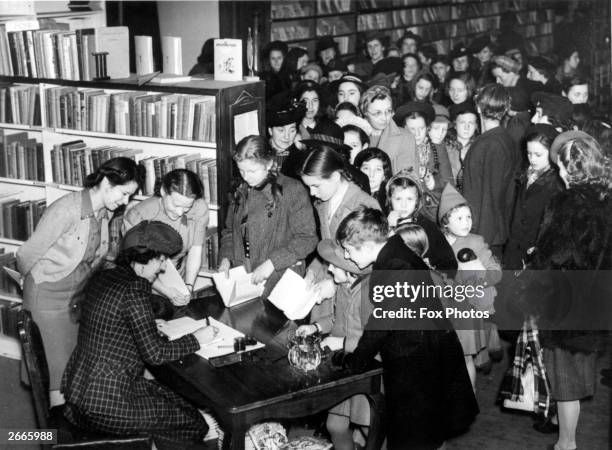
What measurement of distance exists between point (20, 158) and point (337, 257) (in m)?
2.98

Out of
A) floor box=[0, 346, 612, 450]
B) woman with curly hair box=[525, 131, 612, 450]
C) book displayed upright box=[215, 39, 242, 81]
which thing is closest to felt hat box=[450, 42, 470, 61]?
book displayed upright box=[215, 39, 242, 81]

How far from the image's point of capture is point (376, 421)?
329 centimetres

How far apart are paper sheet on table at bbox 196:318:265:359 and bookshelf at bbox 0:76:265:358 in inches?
54.2

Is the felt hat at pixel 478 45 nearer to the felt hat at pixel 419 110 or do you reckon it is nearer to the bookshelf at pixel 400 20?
the bookshelf at pixel 400 20

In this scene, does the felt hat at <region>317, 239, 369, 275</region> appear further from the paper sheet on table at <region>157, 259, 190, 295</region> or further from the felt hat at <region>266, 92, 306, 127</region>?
the felt hat at <region>266, 92, 306, 127</region>

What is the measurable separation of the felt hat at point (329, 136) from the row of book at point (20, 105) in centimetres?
192

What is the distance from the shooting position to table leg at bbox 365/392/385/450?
3.24 m

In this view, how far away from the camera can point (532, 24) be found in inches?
530

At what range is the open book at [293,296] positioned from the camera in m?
3.66

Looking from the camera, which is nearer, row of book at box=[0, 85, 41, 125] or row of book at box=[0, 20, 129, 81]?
row of book at box=[0, 20, 129, 81]

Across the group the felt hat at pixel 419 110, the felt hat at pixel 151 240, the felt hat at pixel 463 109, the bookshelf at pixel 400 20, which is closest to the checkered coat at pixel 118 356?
the felt hat at pixel 151 240

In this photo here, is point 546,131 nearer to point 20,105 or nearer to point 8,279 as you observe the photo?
point 20,105

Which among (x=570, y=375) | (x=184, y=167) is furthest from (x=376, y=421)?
(x=184, y=167)

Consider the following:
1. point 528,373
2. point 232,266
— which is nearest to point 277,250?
point 232,266
